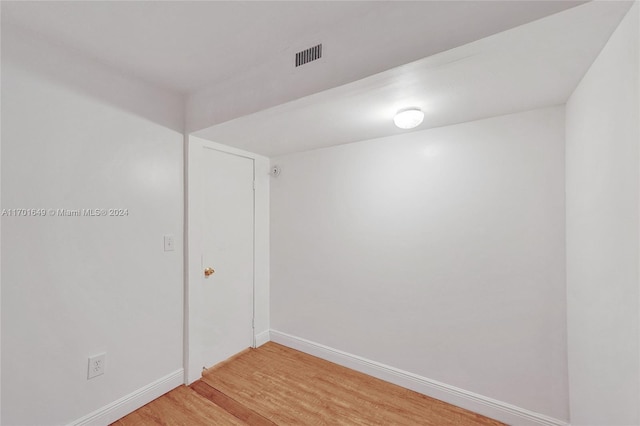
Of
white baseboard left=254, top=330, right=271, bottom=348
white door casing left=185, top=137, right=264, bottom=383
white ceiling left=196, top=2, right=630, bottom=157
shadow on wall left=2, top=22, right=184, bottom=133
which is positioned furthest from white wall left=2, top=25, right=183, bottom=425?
white baseboard left=254, top=330, right=271, bottom=348

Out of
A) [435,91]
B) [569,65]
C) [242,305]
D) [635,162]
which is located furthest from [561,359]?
[242,305]

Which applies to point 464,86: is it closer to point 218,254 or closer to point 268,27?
point 268,27

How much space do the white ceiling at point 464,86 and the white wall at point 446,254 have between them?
10.0 inches

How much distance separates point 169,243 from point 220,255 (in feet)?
1.66

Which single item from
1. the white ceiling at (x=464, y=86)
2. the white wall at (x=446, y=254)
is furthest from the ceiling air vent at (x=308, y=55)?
the white wall at (x=446, y=254)

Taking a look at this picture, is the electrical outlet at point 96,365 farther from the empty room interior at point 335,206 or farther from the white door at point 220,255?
the white door at point 220,255

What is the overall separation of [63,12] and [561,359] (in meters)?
3.44

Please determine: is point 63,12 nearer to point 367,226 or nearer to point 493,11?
point 493,11

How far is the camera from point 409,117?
1.71 m

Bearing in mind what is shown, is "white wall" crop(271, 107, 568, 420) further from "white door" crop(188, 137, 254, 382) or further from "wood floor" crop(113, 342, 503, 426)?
"white door" crop(188, 137, 254, 382)

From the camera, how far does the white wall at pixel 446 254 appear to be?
5.66ft

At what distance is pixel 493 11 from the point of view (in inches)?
40.1

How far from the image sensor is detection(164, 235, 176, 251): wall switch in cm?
213

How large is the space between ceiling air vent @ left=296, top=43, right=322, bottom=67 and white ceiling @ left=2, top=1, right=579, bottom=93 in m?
0.04
